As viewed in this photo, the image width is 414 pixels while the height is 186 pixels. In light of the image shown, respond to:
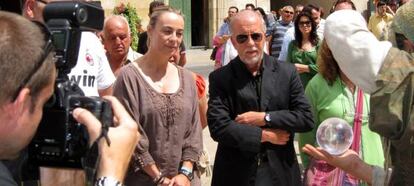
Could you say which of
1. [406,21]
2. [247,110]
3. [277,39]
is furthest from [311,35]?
[406,21]

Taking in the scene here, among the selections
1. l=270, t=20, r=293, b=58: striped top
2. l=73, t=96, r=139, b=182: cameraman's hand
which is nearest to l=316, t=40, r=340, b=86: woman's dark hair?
l=73, t=96, r=139, b=182: cameraman's hand

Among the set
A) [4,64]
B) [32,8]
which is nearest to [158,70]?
[32,8]

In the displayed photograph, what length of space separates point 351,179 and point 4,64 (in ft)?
9.05

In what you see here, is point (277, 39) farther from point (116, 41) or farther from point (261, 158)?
point (261, 158)

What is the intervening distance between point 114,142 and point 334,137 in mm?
1229

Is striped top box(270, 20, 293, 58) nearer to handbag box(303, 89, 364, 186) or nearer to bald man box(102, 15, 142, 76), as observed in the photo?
bald man box(102, 15, 142, 76)

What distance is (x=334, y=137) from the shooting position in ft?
9.31

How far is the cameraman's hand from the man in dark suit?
6.24 feet

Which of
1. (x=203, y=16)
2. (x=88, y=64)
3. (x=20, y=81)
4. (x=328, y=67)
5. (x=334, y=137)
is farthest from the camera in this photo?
(x=203, y=16)

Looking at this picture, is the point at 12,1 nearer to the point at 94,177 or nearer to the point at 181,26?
the point at 181,26

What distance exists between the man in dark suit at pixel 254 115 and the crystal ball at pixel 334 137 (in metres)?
0.93

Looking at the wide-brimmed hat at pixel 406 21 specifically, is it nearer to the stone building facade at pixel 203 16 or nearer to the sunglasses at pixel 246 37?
the sunglasses at pixel 246 37

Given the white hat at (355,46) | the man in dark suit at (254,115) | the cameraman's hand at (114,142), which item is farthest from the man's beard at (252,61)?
the cameraman's hand at (114,142)

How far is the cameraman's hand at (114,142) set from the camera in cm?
188
